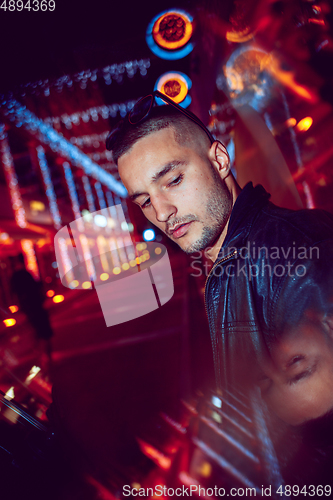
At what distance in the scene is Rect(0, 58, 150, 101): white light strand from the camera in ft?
17.9

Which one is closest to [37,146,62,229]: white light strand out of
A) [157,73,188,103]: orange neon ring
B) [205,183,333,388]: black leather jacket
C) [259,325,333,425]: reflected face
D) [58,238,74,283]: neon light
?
[58,238,74,283]: neon light

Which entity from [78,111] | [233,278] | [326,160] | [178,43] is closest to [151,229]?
[78,111]

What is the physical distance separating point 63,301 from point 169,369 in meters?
10.2

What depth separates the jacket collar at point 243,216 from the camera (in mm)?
1181

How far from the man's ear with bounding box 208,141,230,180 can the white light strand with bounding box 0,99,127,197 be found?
6709 mm

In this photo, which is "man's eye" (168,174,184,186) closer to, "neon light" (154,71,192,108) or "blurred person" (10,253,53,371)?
"neon light" (154,71,192,108)

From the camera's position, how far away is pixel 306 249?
0.88m

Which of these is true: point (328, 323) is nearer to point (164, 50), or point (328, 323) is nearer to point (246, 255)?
point (246, 255)

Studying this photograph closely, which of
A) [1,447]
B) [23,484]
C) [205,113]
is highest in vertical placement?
[205,113]

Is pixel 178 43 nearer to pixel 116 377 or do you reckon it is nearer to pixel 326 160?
pixel 326 160

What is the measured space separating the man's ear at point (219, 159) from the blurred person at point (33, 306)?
4.79m

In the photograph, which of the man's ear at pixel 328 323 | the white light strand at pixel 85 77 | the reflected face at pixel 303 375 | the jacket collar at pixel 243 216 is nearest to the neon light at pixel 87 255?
the white light strand at pixel 85 77

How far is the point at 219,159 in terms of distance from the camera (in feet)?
5.54

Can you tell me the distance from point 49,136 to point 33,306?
829 centimetres
